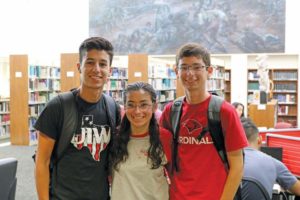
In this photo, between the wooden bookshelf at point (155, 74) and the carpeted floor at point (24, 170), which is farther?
the wooden bookshelf at point (155, 74)

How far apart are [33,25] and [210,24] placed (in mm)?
6611

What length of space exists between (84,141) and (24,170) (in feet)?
17.1

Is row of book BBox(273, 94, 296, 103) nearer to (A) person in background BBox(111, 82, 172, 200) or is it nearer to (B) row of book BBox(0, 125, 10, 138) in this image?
(B) row of book BBox(0, 125, 10, 138)

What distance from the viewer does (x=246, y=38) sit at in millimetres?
14117

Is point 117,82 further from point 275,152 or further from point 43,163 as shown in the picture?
point 43,163

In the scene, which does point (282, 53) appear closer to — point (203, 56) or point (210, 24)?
point (210, 24)

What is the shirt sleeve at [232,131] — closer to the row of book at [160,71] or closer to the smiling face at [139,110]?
the smiling face at [139,110]

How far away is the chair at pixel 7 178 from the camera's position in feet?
8.44

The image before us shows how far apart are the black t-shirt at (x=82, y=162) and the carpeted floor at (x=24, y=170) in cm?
333

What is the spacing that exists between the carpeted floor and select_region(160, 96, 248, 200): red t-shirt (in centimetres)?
358

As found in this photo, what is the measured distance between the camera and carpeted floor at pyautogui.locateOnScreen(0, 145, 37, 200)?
5.23 meters

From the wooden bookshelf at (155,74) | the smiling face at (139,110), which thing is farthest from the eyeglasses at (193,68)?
the wooden bookshelf at (155,74)

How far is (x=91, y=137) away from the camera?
6.46 ft

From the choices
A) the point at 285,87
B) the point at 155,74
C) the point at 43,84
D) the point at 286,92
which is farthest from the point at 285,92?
the point at 43,84
